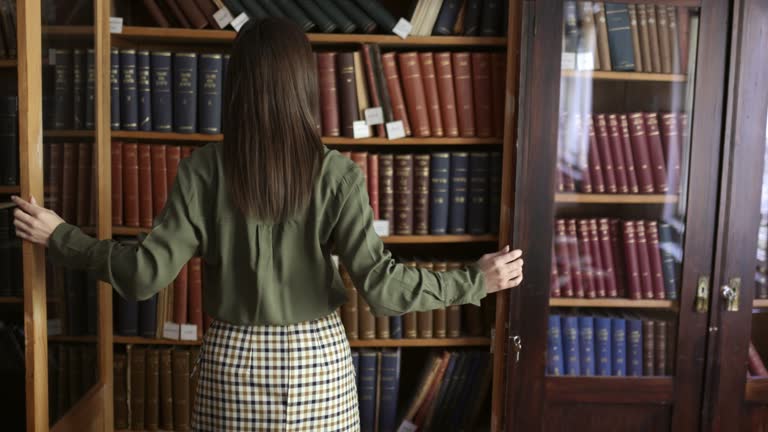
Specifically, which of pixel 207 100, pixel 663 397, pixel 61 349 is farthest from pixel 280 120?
pixel 663 397

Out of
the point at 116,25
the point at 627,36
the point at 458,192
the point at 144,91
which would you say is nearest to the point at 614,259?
the point at 458,192

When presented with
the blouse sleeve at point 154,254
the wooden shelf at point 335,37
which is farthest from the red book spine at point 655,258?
the blouse sleeve at point 154,254

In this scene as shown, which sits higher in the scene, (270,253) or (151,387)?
(270,253)

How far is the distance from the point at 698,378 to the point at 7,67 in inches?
73.8

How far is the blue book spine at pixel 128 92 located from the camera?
2189mm

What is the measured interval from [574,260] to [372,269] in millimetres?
899

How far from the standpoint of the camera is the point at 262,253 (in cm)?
138

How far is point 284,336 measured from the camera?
1434 mm

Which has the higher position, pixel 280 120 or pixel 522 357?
pixel 280 120

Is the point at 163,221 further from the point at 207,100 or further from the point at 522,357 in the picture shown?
the point at 522,357

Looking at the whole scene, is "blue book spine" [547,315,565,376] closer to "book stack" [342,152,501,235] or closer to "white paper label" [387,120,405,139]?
"book stack" [342,152,501,235]

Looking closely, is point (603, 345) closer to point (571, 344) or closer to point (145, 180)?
point (571, 344)

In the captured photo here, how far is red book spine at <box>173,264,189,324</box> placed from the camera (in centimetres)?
230

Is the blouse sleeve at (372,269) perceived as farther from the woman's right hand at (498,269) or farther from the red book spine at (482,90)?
the red book spine at (482,90)
